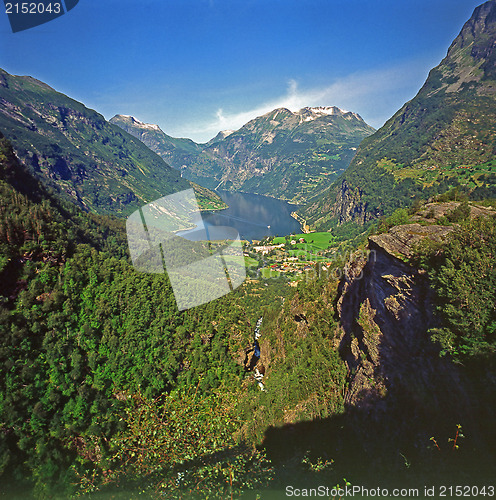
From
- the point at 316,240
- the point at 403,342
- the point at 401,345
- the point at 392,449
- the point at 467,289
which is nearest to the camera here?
the point at 467,289

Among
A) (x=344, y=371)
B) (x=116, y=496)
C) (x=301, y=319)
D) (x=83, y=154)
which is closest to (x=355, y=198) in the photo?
(x=301, y=319)

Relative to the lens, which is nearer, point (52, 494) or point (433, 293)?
point (433, 293)

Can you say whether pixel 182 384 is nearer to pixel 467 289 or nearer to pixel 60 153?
pixel 467 289

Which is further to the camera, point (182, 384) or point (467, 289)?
point (182, 384)

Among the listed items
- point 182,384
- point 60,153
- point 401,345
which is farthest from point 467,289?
point 60,153

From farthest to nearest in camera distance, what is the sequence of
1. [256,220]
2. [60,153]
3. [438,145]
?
1. [256,220]
2. [60,153]
3. [438,145]

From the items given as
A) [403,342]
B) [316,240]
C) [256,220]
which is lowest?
[403,342]

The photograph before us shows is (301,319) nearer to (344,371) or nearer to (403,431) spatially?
(344,371)

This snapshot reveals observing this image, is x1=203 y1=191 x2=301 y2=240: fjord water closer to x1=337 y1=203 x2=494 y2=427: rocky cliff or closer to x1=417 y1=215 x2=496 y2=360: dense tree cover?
x1=337 y1=203 x2=494 y2=427: rocky cliff

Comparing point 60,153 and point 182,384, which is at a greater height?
point 60,153
